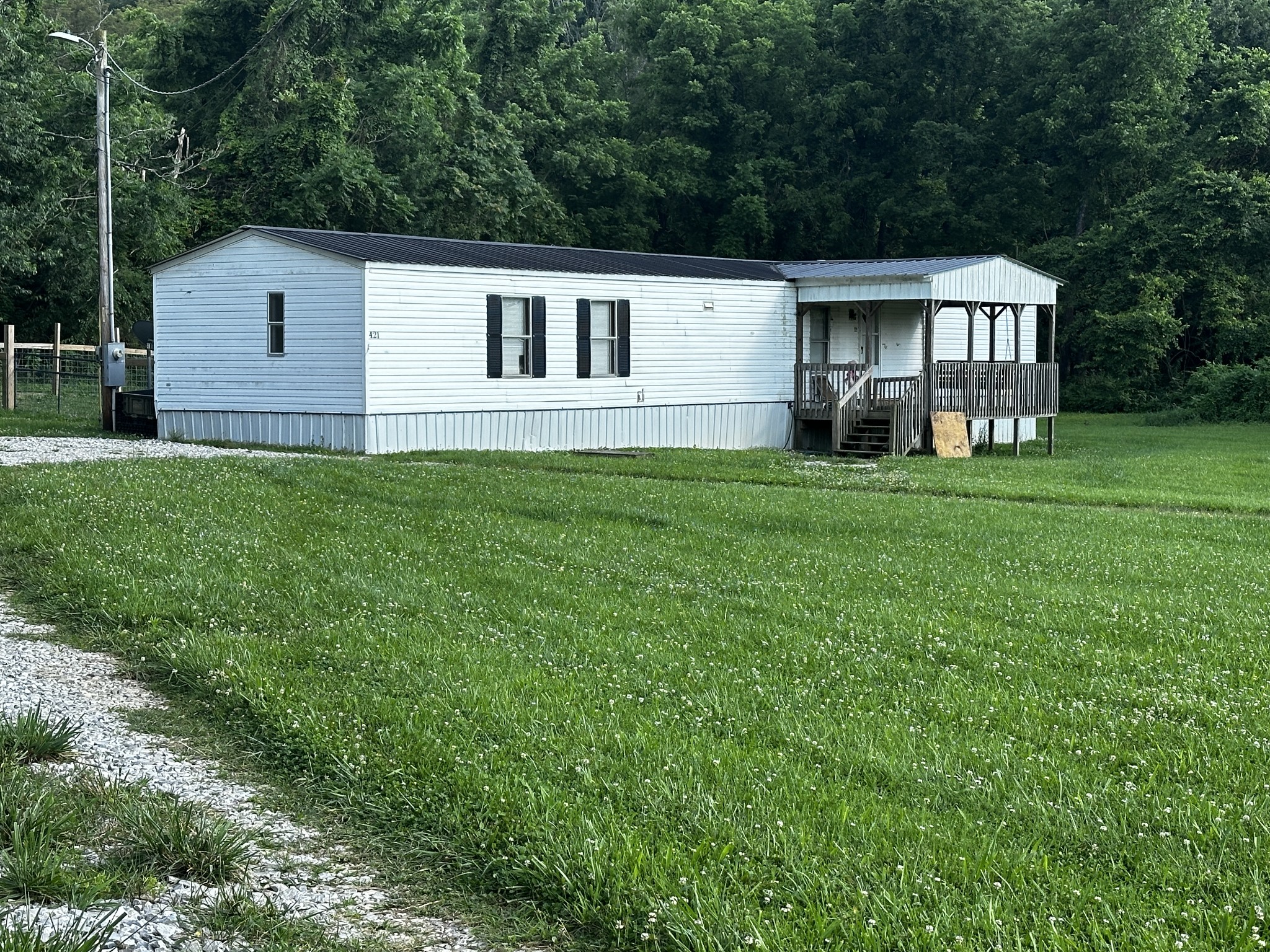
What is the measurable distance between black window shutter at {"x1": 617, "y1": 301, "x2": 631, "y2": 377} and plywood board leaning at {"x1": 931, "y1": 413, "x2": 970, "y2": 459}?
18.3ft

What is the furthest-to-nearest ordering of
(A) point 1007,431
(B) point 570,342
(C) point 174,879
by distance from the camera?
(A) point 1007,431, (B) point 570,342, (C) point 174,879

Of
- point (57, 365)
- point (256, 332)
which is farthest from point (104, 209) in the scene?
point (57, 365)

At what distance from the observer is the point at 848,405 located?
85.0 ft

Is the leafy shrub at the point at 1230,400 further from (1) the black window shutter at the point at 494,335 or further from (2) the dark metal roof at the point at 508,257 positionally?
(1) the black window shutter at the point at 494,335

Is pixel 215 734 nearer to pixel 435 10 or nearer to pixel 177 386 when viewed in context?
pixel 177 386

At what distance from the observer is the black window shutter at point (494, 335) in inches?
893

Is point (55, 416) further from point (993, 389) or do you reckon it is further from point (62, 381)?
point (993, 389)

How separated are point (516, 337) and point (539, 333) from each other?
394 millimetres

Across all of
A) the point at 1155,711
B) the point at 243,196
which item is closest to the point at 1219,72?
the point at 243,196

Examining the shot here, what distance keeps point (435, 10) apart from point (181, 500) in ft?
112

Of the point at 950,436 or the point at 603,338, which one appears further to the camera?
the point at 950,436

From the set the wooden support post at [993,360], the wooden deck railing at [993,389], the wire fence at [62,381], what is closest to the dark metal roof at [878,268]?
the wooden support post at [993,360]

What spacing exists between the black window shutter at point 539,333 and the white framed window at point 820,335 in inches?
284

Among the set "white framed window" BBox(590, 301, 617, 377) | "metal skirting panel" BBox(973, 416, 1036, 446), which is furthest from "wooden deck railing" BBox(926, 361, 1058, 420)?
"white framed window" BBox(590, 301, 617, 377)
